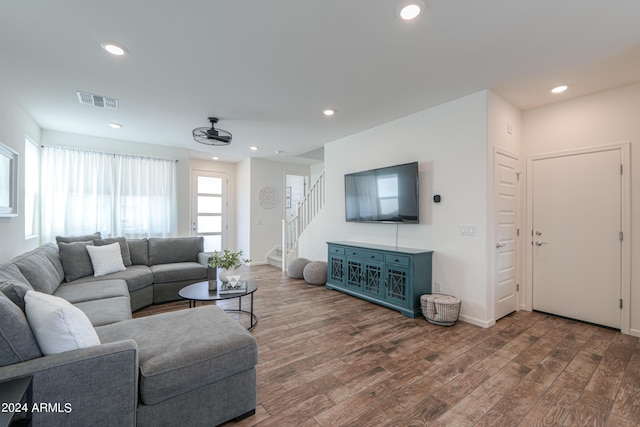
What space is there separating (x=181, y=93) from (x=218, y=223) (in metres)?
4.50

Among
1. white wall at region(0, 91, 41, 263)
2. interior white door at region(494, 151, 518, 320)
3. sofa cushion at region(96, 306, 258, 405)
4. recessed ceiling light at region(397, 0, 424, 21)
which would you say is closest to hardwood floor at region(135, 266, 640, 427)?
interior white door at region(494, 151, 518, 320)

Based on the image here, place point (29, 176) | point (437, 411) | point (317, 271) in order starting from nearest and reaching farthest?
point (437, 411) → point (29, 176) → point (317, 271)

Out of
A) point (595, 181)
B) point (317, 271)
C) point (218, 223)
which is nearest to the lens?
point (595, 181)

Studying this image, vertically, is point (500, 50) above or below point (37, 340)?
above

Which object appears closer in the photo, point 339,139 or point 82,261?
point 82,261

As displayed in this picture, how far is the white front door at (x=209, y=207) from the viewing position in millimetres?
6934

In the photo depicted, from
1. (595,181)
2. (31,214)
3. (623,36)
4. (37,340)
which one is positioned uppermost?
(623,36)

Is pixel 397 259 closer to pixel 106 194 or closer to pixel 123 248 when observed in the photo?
pixel 123 248

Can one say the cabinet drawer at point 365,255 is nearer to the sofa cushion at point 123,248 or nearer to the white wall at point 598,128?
the white wall at point 598,128

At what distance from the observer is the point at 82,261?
11.6ft

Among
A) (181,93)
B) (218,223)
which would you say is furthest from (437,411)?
(218,223)

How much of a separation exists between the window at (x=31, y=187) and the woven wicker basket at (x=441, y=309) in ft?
17.5

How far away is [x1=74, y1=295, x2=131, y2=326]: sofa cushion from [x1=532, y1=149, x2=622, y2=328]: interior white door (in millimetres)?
4620

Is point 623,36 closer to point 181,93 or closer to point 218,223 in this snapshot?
point 181,93
